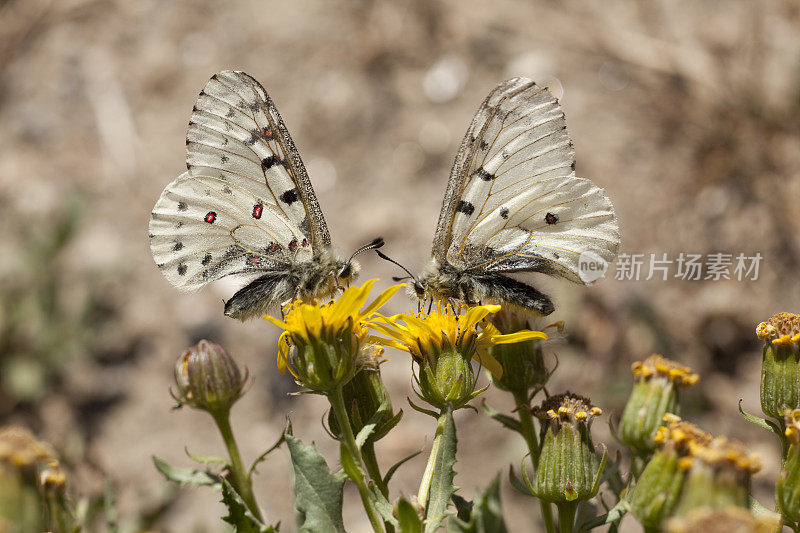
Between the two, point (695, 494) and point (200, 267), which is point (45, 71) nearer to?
point (200, 267)

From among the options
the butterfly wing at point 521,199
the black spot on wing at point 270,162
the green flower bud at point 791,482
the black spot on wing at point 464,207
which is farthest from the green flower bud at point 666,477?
the black spot on wing at point 270,162

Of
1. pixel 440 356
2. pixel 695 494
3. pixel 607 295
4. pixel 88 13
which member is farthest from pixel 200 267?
pixel 88 13

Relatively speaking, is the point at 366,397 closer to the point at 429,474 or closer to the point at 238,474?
the point at 429,474

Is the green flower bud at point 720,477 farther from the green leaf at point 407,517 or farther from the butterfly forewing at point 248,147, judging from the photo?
the butterfly forewing at point 248,147

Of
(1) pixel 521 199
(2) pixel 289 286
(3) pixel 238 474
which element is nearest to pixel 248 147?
(2) pixel 289 286

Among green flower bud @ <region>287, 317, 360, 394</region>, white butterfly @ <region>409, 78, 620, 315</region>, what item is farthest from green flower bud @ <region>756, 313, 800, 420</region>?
green flower bud @ <region>287, 317, 360, 394</region>

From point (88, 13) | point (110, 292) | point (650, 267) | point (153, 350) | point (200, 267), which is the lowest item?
point (200, 267)
